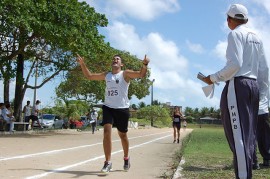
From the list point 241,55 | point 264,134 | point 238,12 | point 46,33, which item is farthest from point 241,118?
point 46,33

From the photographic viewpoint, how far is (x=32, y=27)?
20422 mm

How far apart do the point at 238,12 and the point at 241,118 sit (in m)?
1.25

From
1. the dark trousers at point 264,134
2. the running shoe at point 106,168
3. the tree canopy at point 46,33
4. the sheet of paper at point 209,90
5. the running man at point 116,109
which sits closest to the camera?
the sheet of paper at point 209,90

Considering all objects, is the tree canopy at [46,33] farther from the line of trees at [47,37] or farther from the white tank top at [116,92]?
the white tank top at [116,92]

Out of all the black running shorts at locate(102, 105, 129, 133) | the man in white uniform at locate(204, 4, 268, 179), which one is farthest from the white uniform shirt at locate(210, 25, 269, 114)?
the black running shorts at locate(102, 105, 129, 133)

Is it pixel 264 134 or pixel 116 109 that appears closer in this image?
pixel 116 109

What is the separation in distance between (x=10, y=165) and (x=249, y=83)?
16.9 ft

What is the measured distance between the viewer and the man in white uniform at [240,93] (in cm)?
457

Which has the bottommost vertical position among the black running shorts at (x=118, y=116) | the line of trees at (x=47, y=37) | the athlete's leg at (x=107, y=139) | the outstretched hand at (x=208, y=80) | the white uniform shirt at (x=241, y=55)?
the athlete's leg at (x=107, y=139)

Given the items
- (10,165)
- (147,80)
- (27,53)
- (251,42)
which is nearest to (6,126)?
(27,53)

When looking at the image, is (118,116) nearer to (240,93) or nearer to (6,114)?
(240,93)

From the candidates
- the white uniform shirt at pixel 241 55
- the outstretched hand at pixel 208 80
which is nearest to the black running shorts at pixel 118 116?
the outstretched hand at pixel 208 80

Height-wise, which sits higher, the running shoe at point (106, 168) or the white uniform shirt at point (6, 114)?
the white uniform shirt at point (6, 114)

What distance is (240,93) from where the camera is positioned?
Result: 15.3ft
